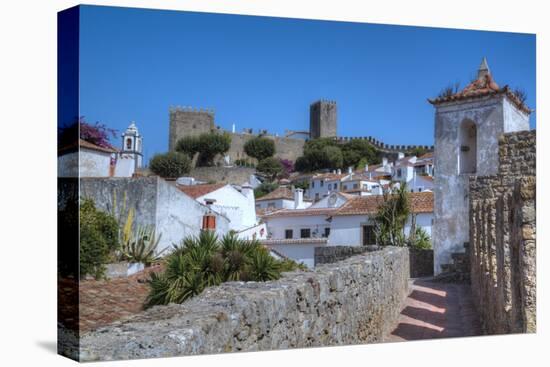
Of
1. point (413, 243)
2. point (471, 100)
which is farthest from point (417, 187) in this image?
point (471, 100)

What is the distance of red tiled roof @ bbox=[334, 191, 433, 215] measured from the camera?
718 inches

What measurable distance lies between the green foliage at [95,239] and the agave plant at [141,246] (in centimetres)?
22

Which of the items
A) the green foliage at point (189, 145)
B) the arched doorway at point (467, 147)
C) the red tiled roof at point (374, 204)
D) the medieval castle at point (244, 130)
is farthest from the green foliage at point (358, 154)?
the green foliage at point (189, 145)

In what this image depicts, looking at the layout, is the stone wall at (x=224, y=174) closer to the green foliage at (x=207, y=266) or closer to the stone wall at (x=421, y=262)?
the green foliage at (x=207, y=266)

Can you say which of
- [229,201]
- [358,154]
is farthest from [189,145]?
[358,154]

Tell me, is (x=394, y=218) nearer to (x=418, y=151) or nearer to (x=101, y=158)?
(x=418, y=151)

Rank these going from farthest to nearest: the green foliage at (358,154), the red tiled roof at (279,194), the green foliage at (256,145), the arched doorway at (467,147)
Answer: the red tiled roof at (279,194) < the arched doorway at (467,147) < the green foliage at (358,154) < the green foliage at (256,145)

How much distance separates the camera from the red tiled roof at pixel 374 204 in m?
18.2

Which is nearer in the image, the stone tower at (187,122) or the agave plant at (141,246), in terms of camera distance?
the agave plant at (141,246)

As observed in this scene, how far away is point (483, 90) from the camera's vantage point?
43.7 feet

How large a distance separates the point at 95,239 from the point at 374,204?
42.1 feet

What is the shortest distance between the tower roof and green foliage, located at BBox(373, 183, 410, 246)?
13.7 ft

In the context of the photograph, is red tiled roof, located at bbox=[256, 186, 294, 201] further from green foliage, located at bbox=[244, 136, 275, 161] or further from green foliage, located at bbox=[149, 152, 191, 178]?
green foliage, located at bbox=[149, 152, 191, 178]

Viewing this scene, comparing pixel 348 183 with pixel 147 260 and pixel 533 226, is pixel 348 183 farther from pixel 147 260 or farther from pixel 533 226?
pixel 533 226
